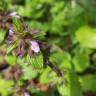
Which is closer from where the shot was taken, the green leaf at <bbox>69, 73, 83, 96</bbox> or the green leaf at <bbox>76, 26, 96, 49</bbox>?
the green leaf at <bbox>69, 73, 83, 96</bbox>

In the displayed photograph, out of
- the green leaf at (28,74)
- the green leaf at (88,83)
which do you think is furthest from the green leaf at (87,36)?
the green leaf at (28,74)

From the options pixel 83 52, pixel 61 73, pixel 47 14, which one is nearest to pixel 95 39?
pixel 83 52

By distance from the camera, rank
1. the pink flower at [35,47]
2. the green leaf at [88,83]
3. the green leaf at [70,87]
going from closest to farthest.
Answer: the pink flower at [35,47] → the green leaf at [70,87] → the green leaf at [88,83]

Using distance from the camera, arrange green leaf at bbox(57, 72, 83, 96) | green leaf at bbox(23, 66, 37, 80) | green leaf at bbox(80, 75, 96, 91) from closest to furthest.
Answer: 1. green leaf at bbox(57, 72, 83, 96)
2. green leaf at bbox(23, 66, 37, 80)
3. green leaf at bbox(80, 75, 96, 91)

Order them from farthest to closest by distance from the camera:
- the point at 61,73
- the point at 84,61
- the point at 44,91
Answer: the point at 84,61 → the point at 44,91 → the point at 61,73

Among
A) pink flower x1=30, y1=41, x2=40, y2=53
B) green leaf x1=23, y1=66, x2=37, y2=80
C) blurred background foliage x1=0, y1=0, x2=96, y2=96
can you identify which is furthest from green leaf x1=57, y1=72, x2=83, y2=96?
pink flower x1=30, y1=41, x2=40, y2=53

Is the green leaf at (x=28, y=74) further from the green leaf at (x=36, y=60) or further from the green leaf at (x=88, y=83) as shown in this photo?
the green leaf at (x=36, y=60)

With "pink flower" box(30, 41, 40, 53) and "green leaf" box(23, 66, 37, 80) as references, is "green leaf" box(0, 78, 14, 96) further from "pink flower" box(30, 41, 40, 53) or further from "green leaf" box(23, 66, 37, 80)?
"pink flower" box(30, 41, 40, 53)

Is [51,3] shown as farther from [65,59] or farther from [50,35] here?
[65,59]

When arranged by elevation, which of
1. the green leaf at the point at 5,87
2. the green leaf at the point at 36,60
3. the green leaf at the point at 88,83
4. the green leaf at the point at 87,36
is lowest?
the green leaf at the point at 88,83
